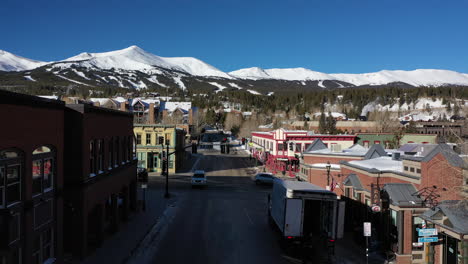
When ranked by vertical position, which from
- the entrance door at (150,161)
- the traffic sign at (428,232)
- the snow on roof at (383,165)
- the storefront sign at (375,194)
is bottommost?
the entrance door at (150,161)

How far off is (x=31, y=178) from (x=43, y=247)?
299 cm

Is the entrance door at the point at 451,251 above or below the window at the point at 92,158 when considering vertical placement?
below

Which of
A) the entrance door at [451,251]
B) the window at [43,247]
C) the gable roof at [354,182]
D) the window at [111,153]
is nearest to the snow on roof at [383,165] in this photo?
the gable roof at [354,182]

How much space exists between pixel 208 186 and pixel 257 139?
120 feet

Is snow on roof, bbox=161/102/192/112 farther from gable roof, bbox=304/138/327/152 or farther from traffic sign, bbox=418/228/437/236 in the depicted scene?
traffic sign, bbox=418/228/437/236

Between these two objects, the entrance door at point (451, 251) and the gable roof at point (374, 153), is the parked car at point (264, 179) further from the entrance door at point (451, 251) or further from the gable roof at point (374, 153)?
the entrance door at point (451, 251)

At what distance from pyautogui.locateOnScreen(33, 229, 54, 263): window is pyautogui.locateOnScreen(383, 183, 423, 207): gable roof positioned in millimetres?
14309

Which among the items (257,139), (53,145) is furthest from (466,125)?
(257,139)

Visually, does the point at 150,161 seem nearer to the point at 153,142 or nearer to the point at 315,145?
the point at 153,142

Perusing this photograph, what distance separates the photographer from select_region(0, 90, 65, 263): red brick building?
11.0 m

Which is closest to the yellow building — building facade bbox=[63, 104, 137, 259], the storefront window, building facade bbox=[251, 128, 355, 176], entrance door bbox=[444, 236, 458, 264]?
building facade bbox=[251, 128, 355, 176]

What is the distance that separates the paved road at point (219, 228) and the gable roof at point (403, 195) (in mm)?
5601

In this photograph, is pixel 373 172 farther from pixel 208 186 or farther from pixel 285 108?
pixel 285 108

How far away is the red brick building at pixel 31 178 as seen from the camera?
36.2 feet
